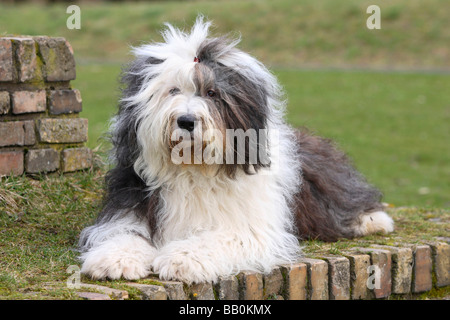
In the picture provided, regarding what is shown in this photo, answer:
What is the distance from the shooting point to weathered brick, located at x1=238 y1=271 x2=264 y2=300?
144 inches

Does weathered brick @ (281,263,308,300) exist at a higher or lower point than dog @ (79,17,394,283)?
lower

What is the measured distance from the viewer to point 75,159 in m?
5.11

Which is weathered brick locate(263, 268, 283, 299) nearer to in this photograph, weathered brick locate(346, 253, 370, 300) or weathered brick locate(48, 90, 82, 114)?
weathered brick locate(346, 253, 370, 300)

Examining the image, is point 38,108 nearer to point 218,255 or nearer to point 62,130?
point 62,130

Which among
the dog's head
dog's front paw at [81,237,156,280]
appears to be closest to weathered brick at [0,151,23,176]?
the dog's head

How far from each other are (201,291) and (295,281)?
1.97 feet

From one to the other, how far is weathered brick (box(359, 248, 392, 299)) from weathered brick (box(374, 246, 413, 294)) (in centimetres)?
4

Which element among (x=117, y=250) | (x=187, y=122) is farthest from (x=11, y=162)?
(x=187, y=122)

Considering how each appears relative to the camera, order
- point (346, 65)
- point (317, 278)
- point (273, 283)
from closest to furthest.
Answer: point (273, 283) < point (317, 278) < point (346, 65)

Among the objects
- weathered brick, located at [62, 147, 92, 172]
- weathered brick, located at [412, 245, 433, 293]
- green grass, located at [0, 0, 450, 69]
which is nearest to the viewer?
weathered brick, located at [412, 245, 433, 293]

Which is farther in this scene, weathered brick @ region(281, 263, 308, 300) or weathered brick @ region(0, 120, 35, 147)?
weathered brick @ region(0, 120, 35, 147)

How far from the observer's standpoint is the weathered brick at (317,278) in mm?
3908
